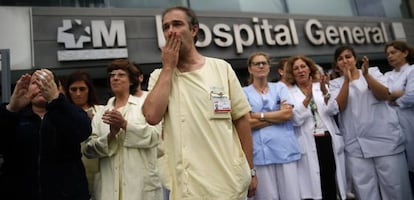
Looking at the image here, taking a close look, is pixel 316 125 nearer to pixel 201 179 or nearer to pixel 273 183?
pixel 273 183

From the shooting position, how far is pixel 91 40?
20.8 feet

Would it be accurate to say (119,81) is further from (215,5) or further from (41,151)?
(215,5)

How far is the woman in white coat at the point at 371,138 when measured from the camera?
2.83m

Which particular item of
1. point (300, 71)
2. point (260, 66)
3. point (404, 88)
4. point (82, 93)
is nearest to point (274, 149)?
point (260, 66)

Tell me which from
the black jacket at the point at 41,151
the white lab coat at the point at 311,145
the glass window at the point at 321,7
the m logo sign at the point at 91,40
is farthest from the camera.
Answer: the glass window at the point at 321,7

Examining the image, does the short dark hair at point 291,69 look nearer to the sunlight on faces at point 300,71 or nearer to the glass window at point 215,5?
the sunlight on faces at point 300,71

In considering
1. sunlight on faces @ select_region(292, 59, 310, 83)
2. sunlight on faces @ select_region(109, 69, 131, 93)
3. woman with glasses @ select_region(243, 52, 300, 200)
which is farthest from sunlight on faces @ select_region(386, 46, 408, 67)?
sunlight on faces @ select_region(109, 69, 131, 93)

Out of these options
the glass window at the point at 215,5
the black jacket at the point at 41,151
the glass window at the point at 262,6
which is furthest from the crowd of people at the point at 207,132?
the glass window at the point at 262,6

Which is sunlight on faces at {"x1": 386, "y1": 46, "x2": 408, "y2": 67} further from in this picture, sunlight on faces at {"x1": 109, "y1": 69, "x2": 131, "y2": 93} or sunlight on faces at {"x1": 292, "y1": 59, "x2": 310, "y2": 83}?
sunlight on faces at {"x1": 109, "y1": 69, "x2": 131, "y2": 93}

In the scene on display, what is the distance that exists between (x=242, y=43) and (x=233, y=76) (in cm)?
Result: 600

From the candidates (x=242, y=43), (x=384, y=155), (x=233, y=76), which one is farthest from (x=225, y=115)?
(x=242, y=43)

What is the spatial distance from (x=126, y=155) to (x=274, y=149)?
4.00 ft

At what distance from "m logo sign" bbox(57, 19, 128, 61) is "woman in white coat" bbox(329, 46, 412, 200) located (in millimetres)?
4700

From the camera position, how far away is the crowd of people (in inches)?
55.8
